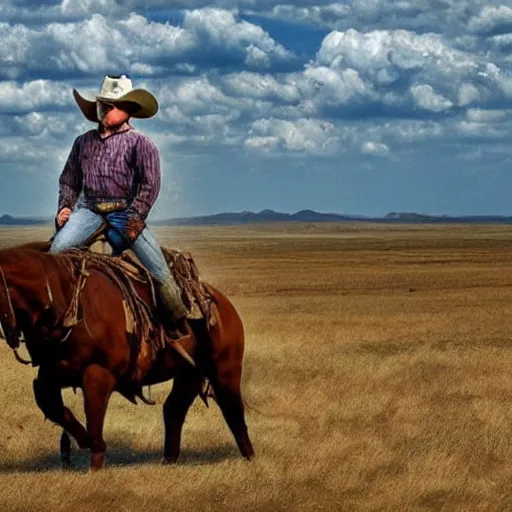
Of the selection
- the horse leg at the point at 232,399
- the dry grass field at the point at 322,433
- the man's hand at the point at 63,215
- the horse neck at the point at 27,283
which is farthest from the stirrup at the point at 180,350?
the horse neck at the point at 27,283

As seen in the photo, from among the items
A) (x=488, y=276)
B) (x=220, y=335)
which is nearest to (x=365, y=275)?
(x=488, y=276)

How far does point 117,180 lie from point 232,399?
88.0 inches

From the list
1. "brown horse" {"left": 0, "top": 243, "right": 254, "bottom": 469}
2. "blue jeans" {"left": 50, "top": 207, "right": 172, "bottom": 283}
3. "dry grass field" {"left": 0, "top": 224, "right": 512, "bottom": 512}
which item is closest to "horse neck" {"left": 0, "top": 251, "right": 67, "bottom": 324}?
"brown horse" {"left": 0, "top": 243, "right": 254, "bottom": 469}

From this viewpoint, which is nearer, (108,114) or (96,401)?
(96,401)

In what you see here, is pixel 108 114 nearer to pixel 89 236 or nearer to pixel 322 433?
pixel 89 236

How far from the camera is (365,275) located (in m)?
48.8

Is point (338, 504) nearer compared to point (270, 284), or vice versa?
point (338, 504)

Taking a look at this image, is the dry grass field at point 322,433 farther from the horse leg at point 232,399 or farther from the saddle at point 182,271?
the saddle at point 182,271

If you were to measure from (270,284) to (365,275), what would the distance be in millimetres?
6882

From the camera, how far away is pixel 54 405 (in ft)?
29.7

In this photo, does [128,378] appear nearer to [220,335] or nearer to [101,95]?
[220,335]

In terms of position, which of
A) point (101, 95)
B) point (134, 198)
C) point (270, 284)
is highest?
point (101, 95)

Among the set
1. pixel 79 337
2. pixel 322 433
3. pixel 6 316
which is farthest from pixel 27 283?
pixel 322 433

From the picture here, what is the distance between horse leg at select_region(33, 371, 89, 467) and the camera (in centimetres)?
891
